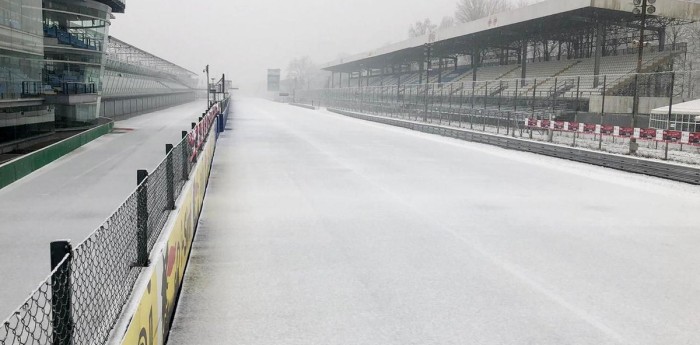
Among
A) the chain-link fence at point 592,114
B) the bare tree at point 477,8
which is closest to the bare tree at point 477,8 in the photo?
the bare tree at point 477,8

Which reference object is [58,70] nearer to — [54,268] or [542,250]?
[542,250]

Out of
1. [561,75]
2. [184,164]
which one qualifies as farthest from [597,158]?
[561,75]

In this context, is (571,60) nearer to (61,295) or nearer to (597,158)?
(597,158)

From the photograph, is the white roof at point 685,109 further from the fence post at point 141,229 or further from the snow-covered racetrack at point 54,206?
the fence post at point 141,229

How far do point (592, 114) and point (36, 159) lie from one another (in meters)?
28.8

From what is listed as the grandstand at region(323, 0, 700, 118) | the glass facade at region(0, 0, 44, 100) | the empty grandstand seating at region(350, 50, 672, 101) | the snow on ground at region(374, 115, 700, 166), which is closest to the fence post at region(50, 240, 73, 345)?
the snow on ground at region(374, 115, 700, 166)

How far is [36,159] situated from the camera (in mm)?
18969

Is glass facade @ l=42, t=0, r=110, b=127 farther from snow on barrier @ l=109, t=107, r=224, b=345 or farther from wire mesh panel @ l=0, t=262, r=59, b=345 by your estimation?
wire mesh panel @ l=0, t=262, r=59, b=345

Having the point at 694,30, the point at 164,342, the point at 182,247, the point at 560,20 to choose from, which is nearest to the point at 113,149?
the point at 182,247

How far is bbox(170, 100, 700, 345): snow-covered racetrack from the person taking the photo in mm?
6223

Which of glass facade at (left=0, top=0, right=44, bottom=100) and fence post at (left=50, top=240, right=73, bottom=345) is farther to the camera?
glass facade at (left=0, top=0, right=44, bottom=100)

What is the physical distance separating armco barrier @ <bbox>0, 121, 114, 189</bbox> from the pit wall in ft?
33.6

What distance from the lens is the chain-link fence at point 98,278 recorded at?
116 inches

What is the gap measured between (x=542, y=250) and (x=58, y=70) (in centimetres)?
3199
